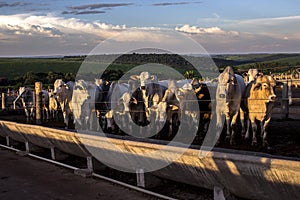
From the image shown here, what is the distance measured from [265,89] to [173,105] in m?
4.14

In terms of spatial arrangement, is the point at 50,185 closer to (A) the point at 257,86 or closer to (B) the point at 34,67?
A: (A) the point at 257,86

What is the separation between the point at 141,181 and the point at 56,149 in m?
4.63

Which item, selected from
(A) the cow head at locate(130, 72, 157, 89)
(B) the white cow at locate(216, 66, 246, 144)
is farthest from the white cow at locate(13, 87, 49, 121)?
(B) the white cow at locate(216, 66, 246, 144)

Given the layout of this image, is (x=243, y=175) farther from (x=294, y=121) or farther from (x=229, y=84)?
(x=294, y=121)

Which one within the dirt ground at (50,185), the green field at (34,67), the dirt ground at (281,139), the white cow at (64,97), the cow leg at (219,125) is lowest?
the dirt ground at (50,185)

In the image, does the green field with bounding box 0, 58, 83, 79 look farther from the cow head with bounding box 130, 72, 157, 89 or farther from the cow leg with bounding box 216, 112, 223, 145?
the cow leg with bounding box 216, 112, 223, 145

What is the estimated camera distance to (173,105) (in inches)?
638

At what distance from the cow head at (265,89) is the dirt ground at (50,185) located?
193 inches

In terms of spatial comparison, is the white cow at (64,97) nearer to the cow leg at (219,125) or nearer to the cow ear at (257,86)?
the cow leg at (219,125)

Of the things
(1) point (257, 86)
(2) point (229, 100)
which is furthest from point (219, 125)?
(1) point (257, 86)

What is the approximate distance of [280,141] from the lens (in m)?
12.9

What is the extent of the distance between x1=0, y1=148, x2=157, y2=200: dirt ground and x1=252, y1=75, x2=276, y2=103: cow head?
4912 millimetres

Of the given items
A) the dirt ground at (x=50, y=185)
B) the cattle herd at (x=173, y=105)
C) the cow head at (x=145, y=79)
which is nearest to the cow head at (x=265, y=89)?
the cattle herd at (x=173, y=105)

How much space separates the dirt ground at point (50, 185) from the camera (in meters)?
9.37
